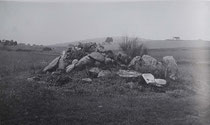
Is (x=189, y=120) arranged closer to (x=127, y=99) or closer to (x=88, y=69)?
(x=127, y=99)

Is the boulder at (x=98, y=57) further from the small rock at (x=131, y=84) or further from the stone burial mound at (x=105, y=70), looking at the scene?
the small rock at (x=131, y=84)

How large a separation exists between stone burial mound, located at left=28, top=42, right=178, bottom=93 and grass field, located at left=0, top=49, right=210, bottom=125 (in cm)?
50

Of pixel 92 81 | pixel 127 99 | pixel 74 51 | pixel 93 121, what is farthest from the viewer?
pixel 74 51

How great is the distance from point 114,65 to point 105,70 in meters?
1.60

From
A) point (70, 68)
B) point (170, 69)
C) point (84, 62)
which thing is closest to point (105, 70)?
point (84, 62)

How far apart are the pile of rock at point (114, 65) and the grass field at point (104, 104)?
3.18 feet

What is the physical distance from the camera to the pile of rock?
17.0 metres

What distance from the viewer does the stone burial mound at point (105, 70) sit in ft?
51.6

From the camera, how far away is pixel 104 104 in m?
11.4

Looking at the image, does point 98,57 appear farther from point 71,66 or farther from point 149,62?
point 149,62

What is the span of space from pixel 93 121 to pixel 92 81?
681cm

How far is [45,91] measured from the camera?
504 inches

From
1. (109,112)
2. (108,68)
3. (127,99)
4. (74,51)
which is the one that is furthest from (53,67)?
(109,112)

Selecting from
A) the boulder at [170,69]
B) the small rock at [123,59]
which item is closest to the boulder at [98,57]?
the small rock at [123,59]
